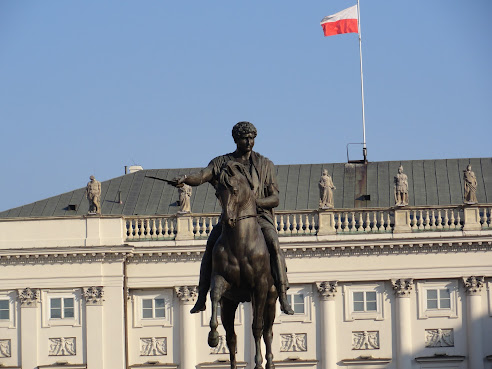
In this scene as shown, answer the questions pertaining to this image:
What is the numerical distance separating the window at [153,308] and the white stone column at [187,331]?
968 millimetres

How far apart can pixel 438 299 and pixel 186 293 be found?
10.2 metres

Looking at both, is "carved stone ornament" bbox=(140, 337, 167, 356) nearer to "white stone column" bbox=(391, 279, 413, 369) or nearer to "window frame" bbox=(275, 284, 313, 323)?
"window frame" bbox=(275, 284, 313, 323)

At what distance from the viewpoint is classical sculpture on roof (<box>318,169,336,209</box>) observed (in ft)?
283

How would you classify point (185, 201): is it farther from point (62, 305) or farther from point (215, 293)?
point (215, 293)

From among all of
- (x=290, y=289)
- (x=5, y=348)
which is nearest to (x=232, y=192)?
(x=290, y=289)

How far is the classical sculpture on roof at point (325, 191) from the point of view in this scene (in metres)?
86.4

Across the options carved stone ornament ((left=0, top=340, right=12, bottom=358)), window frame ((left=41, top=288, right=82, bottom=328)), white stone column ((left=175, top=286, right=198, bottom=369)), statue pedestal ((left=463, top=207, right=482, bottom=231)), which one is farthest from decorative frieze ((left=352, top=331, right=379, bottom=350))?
carved stone ornament ((left=0, top=340, right=12, bottom=358))

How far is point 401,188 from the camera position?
3406 inches

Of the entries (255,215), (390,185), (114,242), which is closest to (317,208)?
(390,185)

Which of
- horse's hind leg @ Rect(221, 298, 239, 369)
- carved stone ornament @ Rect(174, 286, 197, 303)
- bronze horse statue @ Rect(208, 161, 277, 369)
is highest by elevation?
carved stone ornament @ Rect(174, 286, 197, 303)

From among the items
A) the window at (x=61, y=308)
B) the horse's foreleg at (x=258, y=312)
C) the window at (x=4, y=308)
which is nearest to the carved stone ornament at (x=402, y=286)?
the window at (x=61, y=308)

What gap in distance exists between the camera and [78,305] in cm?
8781

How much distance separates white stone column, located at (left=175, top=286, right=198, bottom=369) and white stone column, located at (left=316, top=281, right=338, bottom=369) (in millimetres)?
5132

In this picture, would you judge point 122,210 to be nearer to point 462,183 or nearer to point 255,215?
point 462,183
